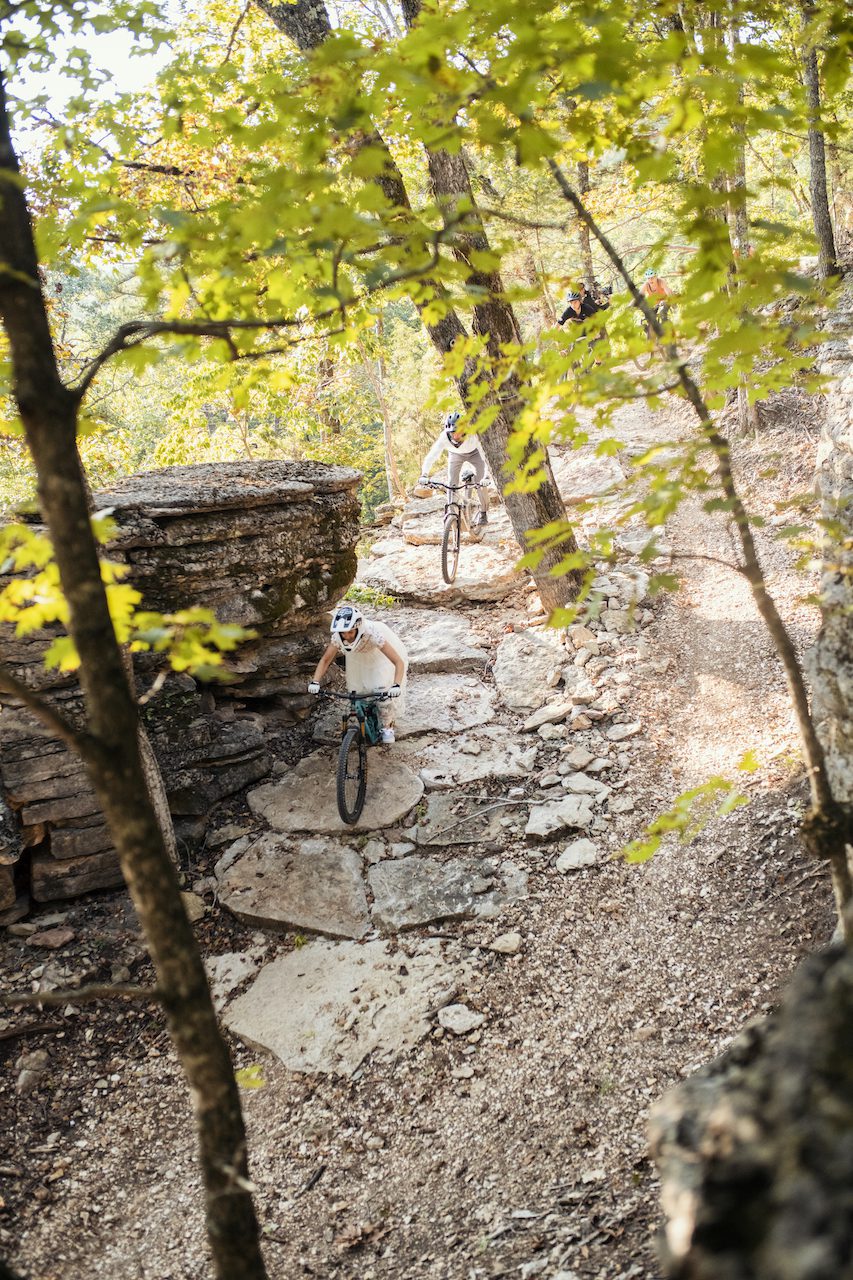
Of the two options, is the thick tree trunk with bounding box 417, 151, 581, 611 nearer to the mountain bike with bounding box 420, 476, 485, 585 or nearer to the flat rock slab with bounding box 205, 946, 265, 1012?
the mountain bike with bounding box 420, 476, 485, 585

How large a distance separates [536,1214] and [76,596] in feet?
12.1

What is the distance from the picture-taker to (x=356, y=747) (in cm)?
777

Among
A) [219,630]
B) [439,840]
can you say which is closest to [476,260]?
[219,630]

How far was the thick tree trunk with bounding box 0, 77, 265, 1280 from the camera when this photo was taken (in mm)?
2201

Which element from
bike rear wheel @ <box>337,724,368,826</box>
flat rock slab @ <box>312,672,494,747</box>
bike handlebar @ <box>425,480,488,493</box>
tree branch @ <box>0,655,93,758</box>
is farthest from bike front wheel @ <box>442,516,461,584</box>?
tree branch @ <box>0,655,93,758</box>

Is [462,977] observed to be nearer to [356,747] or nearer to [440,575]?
[356,747]

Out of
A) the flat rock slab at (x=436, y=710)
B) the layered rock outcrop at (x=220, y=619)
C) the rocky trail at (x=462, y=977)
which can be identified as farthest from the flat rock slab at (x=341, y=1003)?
the flat rock slab at (x=436, y=710)

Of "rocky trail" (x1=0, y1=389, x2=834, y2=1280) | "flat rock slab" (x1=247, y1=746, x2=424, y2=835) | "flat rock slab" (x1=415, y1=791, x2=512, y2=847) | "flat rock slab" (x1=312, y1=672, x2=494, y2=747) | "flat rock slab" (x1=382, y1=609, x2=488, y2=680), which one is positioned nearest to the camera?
"rocky trail" (x1=0, y1=389, x2=834, y2=1280)

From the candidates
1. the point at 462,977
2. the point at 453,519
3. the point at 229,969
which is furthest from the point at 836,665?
the point at 453,519

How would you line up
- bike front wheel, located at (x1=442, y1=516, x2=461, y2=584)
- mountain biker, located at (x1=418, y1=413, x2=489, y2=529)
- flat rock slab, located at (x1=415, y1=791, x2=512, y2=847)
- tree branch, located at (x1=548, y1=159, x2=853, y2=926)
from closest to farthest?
tree branch, located at (x1=548, y1=159, x2=853, y2=926) → flat rock slab, located at (x1=415, y1=791, x2=512, y2=847) → bike front wheel, located at (x1=442, y1=516, x2=461, y2=584) → mountain biker, located at (x1=418, y1=413, x2=489, y2=529)

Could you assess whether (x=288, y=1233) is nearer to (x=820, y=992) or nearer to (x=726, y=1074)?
(x=726, y=1074)

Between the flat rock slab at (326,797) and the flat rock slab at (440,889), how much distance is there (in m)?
0.65

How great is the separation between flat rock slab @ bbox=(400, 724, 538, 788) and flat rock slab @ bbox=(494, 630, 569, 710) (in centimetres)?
53

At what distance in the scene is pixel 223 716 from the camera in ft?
26.6
